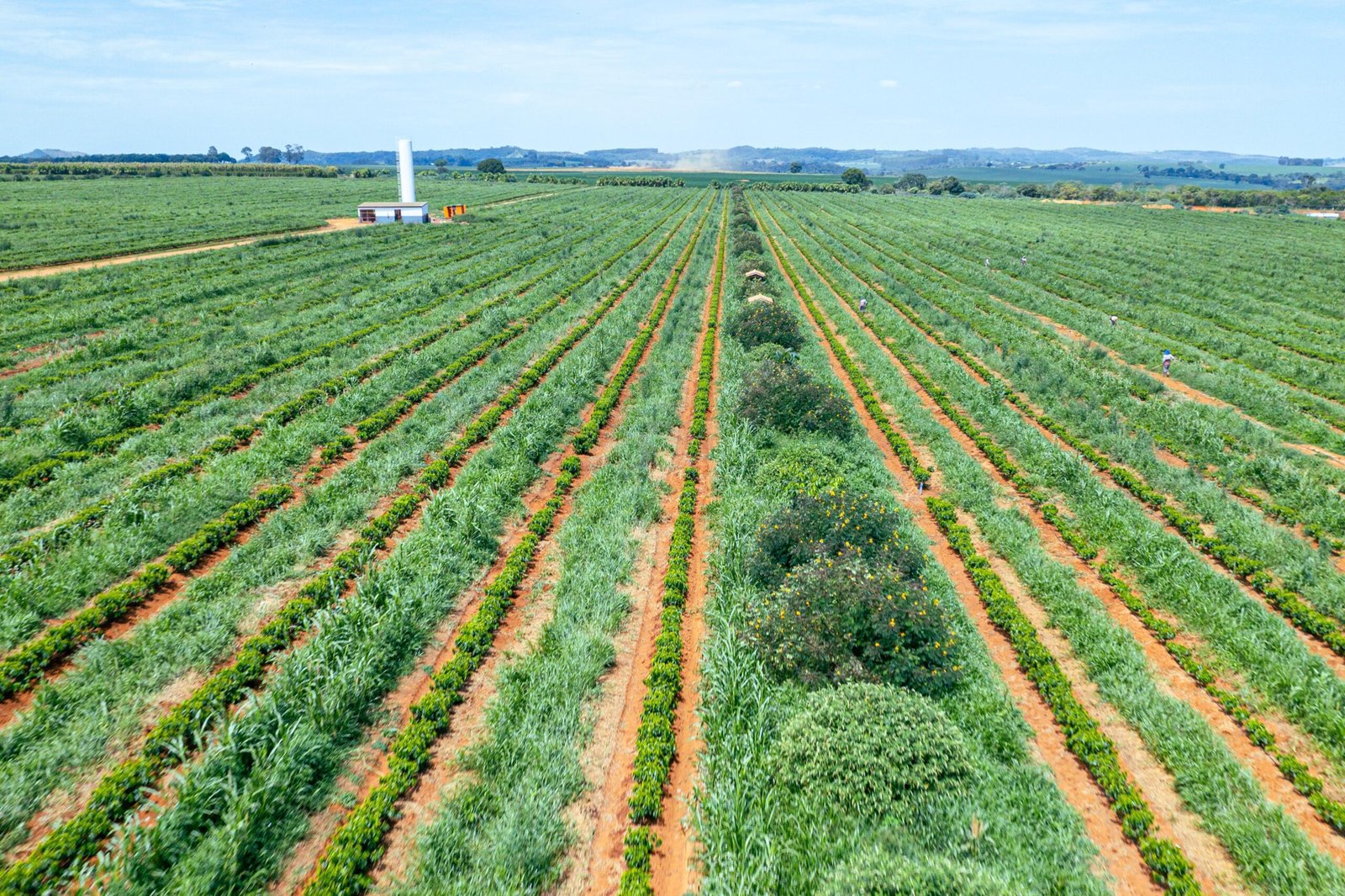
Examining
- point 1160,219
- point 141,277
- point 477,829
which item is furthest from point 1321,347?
point 1160,219

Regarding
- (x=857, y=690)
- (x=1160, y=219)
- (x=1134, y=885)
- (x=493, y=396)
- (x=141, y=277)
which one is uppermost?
(x=1160, y=219)

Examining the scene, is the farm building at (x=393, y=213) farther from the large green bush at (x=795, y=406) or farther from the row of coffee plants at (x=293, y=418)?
the large green bush at (x=795, y=406)

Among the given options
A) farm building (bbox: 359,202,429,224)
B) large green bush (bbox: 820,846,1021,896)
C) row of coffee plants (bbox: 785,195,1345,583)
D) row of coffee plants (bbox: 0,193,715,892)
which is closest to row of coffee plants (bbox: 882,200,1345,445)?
row of coffee plants (bbox: 785,195,1345,583)

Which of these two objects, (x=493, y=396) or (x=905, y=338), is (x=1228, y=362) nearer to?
(x=905, y=338)

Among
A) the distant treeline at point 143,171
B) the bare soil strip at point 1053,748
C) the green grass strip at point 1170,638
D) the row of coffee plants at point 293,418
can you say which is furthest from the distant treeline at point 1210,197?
the distant treeline at point 143,171

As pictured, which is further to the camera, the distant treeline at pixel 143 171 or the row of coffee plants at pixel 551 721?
the distant treeline at pixel 143 171
